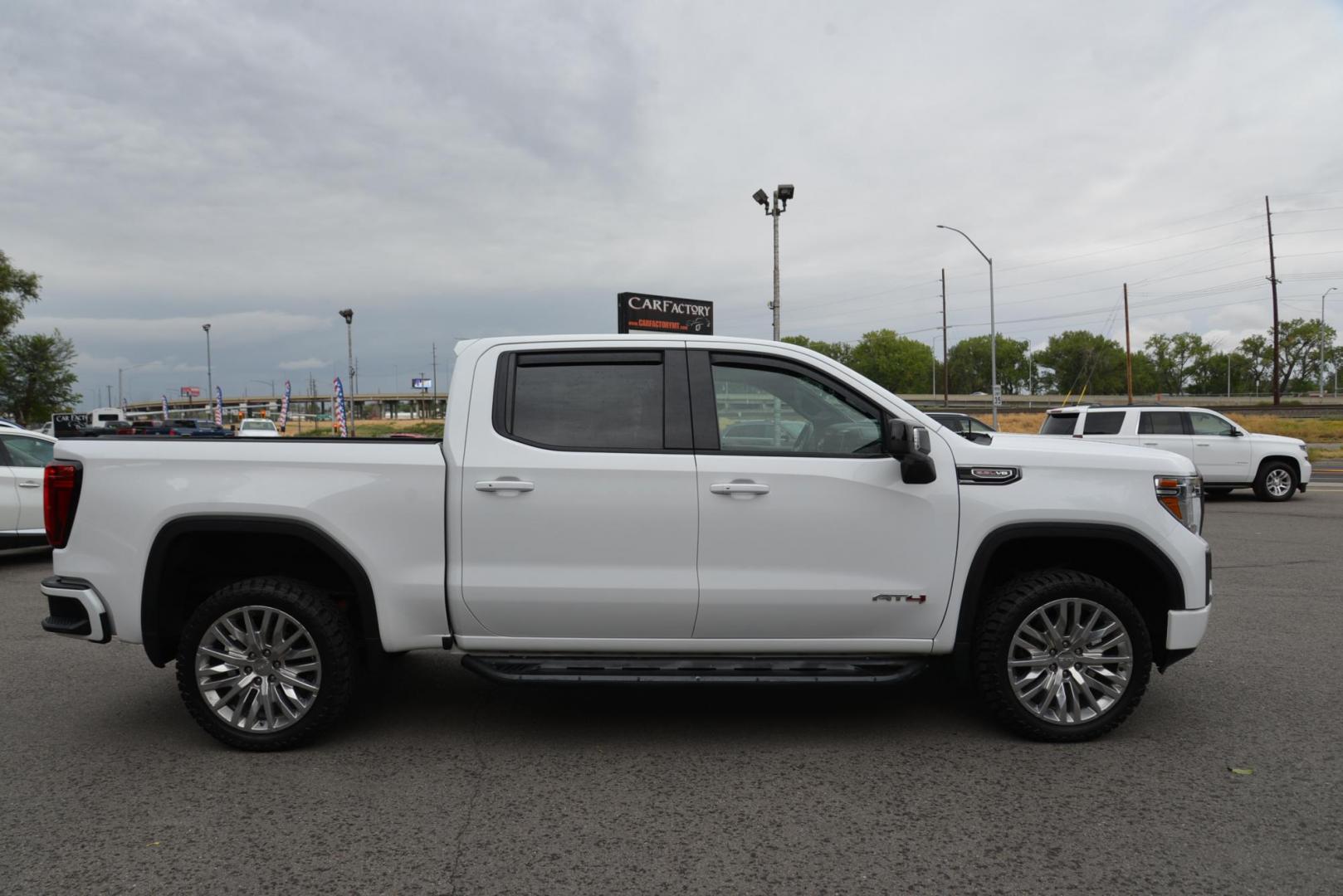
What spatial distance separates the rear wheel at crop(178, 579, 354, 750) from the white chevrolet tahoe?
1 cm

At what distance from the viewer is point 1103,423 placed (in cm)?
1667

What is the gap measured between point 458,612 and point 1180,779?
3.20 metres

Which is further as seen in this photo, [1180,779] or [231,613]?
[231,613]

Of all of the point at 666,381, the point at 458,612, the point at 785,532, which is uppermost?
the point at 666,381

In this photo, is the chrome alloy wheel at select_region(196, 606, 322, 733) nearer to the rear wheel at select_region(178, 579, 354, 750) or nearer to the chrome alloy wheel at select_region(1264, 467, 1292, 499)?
the rear wheel at select_region(178, 579, 354, 750)

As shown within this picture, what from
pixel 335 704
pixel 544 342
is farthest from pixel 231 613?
pixel 544 342

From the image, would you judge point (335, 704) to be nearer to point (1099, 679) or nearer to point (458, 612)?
point (458, 612)

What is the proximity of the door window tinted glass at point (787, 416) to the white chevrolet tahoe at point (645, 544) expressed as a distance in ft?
0.04

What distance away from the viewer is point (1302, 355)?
4648 inches

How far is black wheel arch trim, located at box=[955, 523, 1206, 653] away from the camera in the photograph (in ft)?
13.7

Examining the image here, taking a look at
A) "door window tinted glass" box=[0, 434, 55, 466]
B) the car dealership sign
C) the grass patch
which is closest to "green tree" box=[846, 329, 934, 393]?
the grass patch

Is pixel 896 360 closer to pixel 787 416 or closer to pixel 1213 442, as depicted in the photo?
pixel 1213 442

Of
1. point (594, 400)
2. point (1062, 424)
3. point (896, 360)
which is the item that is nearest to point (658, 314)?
point (1062, 424)

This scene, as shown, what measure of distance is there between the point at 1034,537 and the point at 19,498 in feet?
34.0
